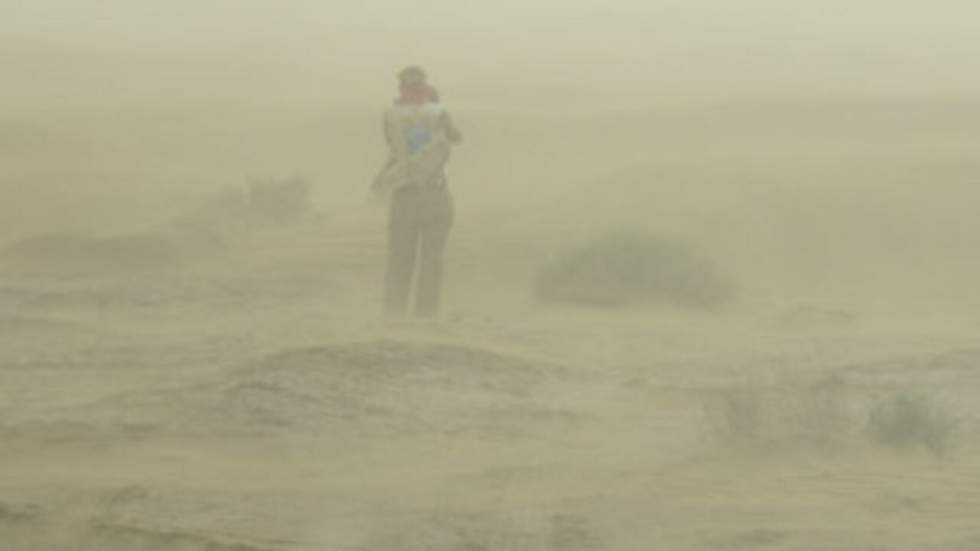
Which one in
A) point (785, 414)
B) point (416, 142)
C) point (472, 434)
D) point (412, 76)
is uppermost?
point (412, 76)

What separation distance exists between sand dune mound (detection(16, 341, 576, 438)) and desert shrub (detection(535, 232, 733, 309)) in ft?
14.5

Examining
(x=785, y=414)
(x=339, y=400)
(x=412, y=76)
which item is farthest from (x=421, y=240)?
(x=785, y=414)

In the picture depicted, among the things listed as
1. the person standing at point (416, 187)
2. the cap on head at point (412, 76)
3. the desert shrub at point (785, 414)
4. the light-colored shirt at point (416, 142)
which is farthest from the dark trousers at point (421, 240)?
the desert shrub at point (785, 414)

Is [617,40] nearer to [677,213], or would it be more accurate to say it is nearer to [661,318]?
[677,213]

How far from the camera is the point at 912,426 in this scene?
8648mm

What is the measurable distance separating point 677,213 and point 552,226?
129 cm

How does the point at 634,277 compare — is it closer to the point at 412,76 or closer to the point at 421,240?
the point at 421,240

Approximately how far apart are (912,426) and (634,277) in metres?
6.32

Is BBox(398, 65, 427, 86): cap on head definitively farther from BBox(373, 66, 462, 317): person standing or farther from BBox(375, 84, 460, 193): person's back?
BBox(375, 84, 460, 193): person's back

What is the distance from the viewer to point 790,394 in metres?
9.62

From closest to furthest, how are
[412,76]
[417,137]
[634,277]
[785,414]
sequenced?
[785,414] → [412,76] → [417,137] → [634,277]

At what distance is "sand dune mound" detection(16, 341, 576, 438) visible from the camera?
8938mm

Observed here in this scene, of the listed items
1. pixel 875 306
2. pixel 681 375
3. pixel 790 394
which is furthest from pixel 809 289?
pixel 790 394

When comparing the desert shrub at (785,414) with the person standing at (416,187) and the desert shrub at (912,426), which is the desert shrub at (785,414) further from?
the person standing at (416,187)
